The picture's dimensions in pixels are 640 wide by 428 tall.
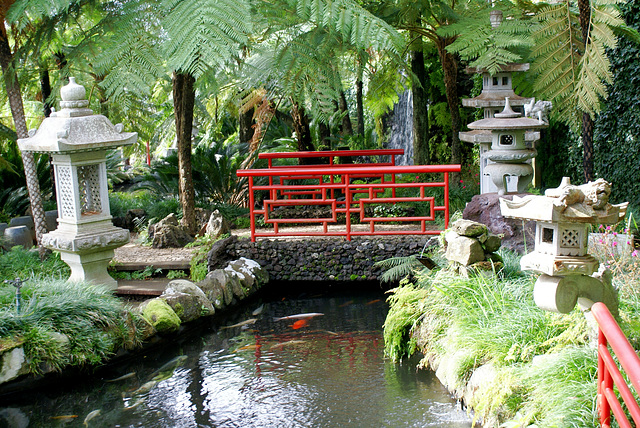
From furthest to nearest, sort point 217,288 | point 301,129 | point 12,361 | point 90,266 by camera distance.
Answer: point 301,129 < point 217,288 < point 90,266 < point 12,361

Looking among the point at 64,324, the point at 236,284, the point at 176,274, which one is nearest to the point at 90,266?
the point at 176,274

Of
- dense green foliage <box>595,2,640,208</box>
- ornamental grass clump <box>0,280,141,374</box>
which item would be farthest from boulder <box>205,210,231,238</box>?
dense green foliage <box>595,2,640,208</box>

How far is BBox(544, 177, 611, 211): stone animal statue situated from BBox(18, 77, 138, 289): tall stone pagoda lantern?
4376mm

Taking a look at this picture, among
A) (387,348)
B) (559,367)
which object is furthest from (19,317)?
(559,367)

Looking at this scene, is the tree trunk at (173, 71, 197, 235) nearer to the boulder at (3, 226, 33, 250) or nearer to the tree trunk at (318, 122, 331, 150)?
the boulder at (3, 226, 33, 250)

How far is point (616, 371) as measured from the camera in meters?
2.32

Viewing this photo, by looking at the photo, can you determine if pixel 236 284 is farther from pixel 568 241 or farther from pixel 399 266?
pixel 568 241

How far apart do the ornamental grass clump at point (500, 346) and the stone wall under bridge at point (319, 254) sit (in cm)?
173

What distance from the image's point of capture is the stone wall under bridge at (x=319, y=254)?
26.1ft

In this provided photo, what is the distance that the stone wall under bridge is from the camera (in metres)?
7.94

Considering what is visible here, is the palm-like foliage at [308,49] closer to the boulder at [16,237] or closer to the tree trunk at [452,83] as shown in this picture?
Answer: the tree trunk at [452,83]

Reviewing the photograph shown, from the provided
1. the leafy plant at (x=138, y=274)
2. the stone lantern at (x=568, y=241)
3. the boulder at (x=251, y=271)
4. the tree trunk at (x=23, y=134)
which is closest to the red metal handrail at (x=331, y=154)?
the boulder at (x=251, y=271)

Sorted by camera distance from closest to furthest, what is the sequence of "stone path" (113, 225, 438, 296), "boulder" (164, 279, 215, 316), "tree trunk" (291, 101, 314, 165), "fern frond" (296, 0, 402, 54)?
1. "fern frond" (296, 0, 402, 54)
2. "boulder" (164, 279, 215, 316)
3. "stone path" (113, 225, 438, 296)
4. "tree trunk" (291, 101, 314, 165)

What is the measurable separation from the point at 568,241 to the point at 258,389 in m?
2.69
